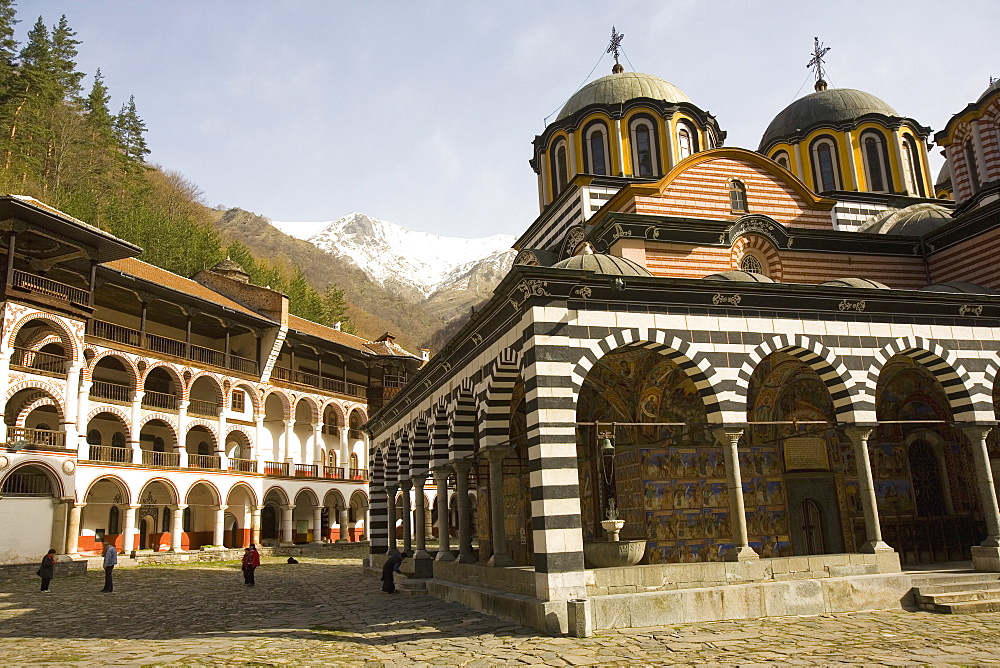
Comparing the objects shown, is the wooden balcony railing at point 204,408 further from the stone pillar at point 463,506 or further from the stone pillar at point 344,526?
the stone pillar at point 463,506

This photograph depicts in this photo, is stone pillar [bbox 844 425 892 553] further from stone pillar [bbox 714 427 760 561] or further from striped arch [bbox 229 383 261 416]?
striped arch [bbox 229 383 261 416]

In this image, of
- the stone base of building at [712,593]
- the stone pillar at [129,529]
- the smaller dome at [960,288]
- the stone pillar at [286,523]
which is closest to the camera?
the stone base of building at [712,593]

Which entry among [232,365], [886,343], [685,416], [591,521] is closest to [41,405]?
[232,365]

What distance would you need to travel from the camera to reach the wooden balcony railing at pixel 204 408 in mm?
30962

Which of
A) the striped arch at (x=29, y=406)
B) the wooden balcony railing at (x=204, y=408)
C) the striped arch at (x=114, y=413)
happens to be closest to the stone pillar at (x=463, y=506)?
the striped arch at (x=29, y=406)

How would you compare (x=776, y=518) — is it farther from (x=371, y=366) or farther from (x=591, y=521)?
(x=371, y=366)

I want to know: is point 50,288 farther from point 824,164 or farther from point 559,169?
point 824,164

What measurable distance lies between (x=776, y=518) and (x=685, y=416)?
7.75 feet

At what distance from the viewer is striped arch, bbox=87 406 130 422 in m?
26.0

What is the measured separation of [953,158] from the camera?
18125 mm

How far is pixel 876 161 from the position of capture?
20.7 m

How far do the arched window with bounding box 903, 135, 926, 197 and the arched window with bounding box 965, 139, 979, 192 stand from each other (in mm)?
2439

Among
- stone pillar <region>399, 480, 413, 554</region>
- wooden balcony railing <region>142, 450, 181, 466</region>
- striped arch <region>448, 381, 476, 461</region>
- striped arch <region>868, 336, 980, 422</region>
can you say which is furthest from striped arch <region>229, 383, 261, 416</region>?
striped arch <region>868, 336, 980, 422</region>

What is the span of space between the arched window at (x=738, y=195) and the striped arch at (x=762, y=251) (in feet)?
3.55
